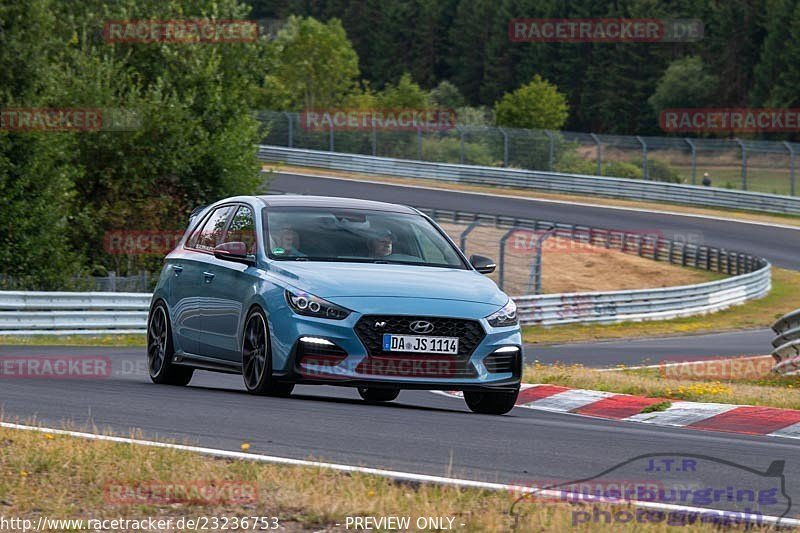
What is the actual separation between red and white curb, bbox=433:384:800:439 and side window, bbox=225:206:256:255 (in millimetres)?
3003

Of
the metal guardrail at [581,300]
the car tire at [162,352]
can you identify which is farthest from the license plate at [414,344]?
the metal guardrail at [581,300]

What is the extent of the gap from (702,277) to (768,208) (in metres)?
14.2

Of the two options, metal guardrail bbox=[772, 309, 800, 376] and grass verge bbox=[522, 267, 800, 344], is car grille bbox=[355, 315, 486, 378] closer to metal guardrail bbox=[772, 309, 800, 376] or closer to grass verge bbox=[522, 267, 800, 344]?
metal guardrail bbox=[772, 309, 800, 376]

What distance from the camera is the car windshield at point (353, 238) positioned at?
36.0 ft

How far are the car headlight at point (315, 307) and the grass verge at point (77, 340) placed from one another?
1302 centimetres

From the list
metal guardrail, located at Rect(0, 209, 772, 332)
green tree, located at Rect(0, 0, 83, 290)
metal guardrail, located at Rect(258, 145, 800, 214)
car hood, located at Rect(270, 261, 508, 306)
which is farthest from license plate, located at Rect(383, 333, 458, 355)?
metal guardrail, located at Rect(258, 145, 800, 214)

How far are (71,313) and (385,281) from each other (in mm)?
14814

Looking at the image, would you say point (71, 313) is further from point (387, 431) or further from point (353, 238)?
point (387, 431)

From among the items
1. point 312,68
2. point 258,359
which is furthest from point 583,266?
point 312,68

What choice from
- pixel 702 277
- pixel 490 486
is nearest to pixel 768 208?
pixel 702 277

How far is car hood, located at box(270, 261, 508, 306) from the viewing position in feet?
33.0

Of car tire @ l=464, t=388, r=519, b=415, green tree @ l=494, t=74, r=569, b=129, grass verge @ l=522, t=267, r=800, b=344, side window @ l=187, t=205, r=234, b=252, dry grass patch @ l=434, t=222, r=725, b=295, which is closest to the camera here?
car tire @ l=464, t=388, r=519, b=415

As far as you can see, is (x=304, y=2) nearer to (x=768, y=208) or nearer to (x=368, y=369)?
(x=768, y=208)

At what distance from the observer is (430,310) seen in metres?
9.95
